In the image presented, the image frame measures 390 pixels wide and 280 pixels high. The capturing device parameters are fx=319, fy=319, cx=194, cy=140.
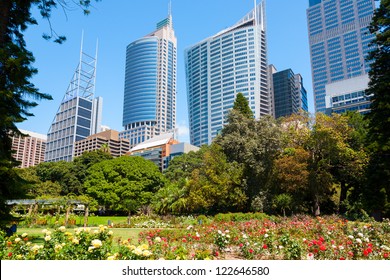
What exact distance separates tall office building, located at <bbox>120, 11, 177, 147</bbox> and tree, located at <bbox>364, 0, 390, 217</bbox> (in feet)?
461

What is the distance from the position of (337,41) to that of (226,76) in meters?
65.1

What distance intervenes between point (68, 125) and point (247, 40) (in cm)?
8533

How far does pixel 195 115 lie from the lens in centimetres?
13462

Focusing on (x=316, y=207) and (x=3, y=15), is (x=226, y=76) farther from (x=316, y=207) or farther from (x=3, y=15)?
(x=3, y=15)

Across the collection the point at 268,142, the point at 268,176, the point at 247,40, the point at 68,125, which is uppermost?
the point at 247,40

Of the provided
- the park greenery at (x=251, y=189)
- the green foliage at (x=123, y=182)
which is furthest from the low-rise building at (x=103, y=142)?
the park greenery at (x=251, y=189)

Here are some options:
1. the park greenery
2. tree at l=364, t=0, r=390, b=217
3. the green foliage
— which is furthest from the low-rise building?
tree at l=364, t=0, r=390, b=217

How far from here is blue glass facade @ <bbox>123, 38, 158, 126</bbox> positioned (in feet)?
522

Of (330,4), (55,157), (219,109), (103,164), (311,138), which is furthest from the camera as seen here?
(330,4)

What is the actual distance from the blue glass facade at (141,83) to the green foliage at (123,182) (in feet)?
391

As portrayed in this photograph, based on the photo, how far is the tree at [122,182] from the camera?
36.9 m

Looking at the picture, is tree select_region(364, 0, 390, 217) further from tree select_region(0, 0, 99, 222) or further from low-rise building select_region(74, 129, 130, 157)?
low-rise building select_region(74, 129, 130, 157)

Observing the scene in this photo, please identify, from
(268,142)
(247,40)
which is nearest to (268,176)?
(268,142)

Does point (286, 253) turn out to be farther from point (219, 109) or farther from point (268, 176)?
point (219, 109)
